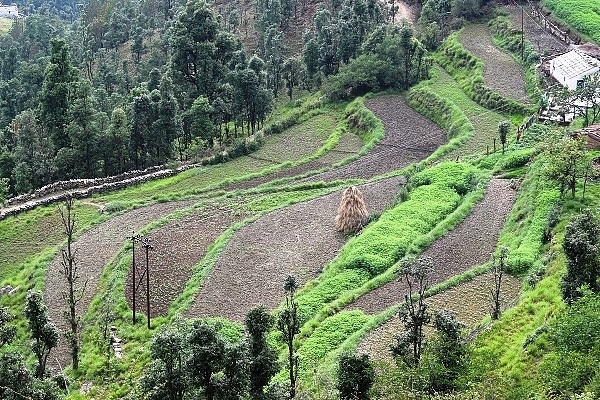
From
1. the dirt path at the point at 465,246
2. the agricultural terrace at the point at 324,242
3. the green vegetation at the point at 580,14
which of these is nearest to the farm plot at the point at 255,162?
the agricultural terrace at the point at 324,242

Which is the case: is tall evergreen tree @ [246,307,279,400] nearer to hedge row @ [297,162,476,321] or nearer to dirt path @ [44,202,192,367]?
hedge row @ [297,162,476,321]

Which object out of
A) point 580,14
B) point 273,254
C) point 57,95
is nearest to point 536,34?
point 580,14

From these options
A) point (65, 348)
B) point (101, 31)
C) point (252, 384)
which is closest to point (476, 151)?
point (65, 348)

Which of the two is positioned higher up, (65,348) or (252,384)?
(252,384)

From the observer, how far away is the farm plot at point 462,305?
30344 millimetres

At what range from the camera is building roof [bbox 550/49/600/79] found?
186 ft

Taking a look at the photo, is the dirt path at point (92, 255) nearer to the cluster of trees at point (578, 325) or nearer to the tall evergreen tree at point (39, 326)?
the tall evergreen tree at point (39, 326)

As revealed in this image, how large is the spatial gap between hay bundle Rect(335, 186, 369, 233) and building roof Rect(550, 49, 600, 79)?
23.2m

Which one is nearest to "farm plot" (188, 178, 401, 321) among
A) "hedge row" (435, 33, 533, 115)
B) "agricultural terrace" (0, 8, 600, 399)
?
"agricultural terrace" (0, 8, 600, 399)

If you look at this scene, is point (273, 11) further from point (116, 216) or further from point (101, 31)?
point (116, 216)

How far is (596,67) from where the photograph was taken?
5678 centimetres

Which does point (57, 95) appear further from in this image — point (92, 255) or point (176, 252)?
point (176, 252)

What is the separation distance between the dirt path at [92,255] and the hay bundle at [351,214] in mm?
11202

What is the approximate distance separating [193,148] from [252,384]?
4055 centimetres
